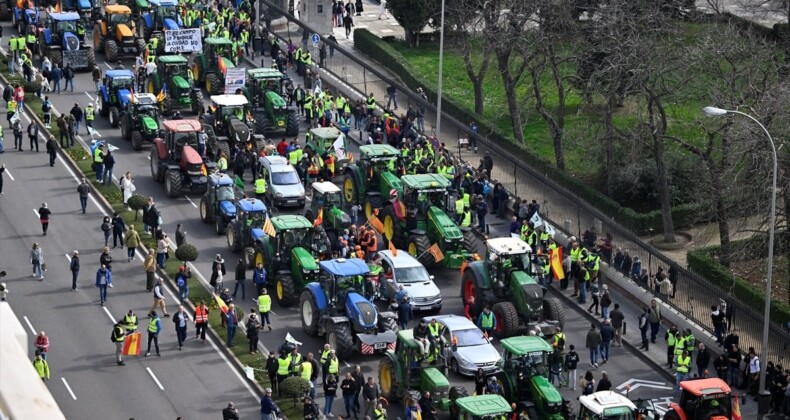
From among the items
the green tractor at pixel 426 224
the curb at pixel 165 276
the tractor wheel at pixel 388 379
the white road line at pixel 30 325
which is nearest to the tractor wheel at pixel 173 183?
the curb at pixel 165 276

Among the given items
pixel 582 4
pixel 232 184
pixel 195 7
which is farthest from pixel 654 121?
pixel 195 7

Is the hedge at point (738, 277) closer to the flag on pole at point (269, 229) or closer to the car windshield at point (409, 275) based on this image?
the car windshield at point (409, 275)

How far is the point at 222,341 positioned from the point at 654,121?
1829 cm

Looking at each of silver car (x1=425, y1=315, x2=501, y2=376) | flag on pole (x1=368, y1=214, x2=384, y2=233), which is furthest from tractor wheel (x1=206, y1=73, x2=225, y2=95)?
silver car (x1=425, y1=315, x2=501, y2=376)

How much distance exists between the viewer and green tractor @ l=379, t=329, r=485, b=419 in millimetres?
32438

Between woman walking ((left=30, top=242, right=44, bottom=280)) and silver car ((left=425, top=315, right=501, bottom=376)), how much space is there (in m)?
12.9

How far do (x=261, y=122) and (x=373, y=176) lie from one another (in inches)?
336

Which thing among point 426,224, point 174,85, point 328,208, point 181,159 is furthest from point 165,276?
point 174,85

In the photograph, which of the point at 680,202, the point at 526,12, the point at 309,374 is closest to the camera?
the point at 309,374

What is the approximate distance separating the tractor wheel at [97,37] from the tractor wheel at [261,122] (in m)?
13.3

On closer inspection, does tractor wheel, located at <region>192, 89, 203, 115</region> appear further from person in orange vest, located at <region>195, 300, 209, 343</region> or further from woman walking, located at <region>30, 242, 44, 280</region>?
person in orange vest, located at <region>195, 300, 209, 343</region>

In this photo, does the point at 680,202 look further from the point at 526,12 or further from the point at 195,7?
the point at 195,7

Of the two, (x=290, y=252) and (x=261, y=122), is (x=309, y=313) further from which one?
(x=261, y=122)

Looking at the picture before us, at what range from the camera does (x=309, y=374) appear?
A: 3394cm
